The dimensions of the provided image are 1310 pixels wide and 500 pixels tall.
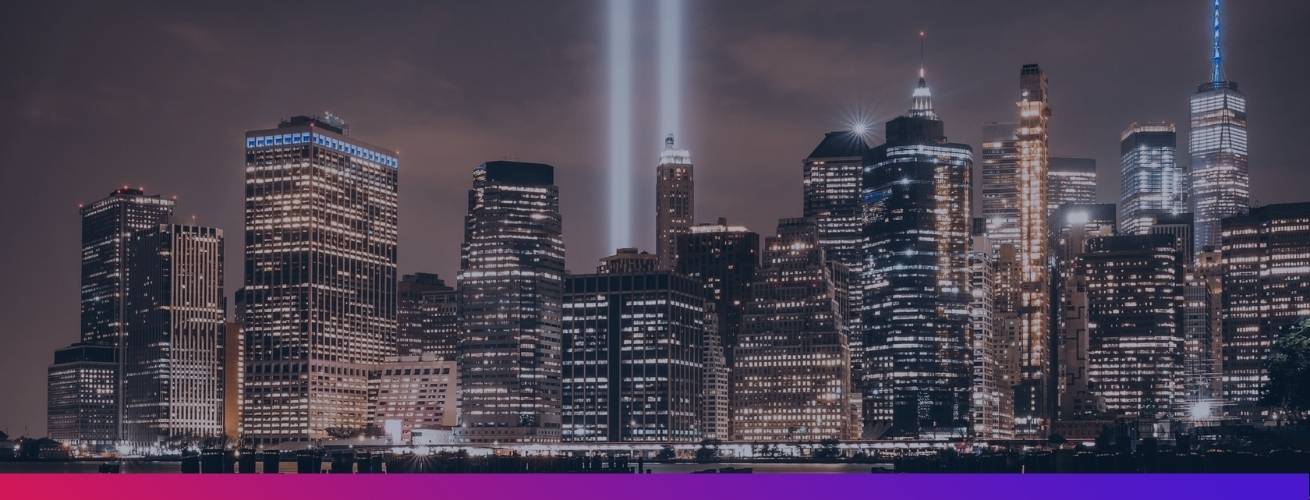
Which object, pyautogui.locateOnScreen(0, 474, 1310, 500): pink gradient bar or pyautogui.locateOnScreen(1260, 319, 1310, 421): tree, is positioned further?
pyautogui.locateOnScreen(1260, 319, 1310, 421): tree

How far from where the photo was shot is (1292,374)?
7136 inches

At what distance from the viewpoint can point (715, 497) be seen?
61812 millimetres

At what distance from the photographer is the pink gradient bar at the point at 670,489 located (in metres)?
63.1

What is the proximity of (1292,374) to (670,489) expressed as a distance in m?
131

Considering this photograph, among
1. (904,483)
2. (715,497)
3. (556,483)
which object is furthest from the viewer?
(556,483)

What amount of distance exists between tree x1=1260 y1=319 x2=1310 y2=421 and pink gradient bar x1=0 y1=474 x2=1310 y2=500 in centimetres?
11183

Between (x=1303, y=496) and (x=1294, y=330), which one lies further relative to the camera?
Answer: (x=1294, y=330)

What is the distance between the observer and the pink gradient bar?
63.1m

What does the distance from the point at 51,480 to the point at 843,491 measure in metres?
27.7

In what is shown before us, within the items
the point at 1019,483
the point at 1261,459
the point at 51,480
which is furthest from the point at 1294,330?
the point at 51,480

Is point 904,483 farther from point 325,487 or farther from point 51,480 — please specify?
point 51,480

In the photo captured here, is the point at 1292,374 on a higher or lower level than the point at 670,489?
higher

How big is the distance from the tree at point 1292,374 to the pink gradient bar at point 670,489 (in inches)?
4403

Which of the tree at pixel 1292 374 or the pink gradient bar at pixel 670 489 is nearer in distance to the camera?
the pink gradient bar at pixel 670 489
